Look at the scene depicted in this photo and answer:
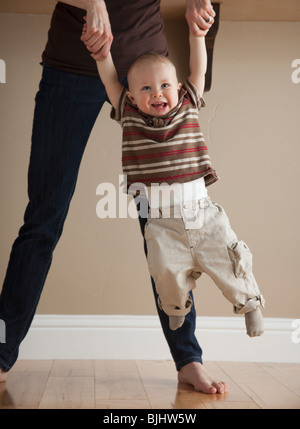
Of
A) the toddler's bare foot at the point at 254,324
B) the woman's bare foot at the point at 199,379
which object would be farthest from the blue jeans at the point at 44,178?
the toddler's bare foot at the point at 254,324

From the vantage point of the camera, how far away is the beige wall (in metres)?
1.86

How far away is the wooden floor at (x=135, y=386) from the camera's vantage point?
1332 mm

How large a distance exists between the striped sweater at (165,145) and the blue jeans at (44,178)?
0.59 ft

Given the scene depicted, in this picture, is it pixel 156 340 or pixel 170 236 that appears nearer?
pixel 170 236

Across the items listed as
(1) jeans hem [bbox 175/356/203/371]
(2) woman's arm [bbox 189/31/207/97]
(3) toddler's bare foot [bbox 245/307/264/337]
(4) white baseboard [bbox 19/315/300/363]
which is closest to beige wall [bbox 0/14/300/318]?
(4) white baseboard [bbox 19/315/300/363]

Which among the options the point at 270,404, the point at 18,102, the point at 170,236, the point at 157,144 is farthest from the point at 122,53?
the point at 270,404

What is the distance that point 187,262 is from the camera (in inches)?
Result: 51.4

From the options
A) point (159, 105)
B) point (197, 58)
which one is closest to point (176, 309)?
point (159, 105)

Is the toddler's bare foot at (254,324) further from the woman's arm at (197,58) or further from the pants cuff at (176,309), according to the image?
the woman's arm at (197,58)

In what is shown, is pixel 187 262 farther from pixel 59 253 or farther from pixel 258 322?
pixel 59 253


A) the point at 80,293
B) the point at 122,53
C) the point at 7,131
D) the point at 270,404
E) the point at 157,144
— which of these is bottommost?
the point at 270,404

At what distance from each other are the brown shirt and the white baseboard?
814 millimetres

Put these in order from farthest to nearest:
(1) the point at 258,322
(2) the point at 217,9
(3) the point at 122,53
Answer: (2) the point at 217,9 → (3) the point at 122,53 → (1) the point at 258,322

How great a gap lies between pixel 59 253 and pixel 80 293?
0.14 meters
